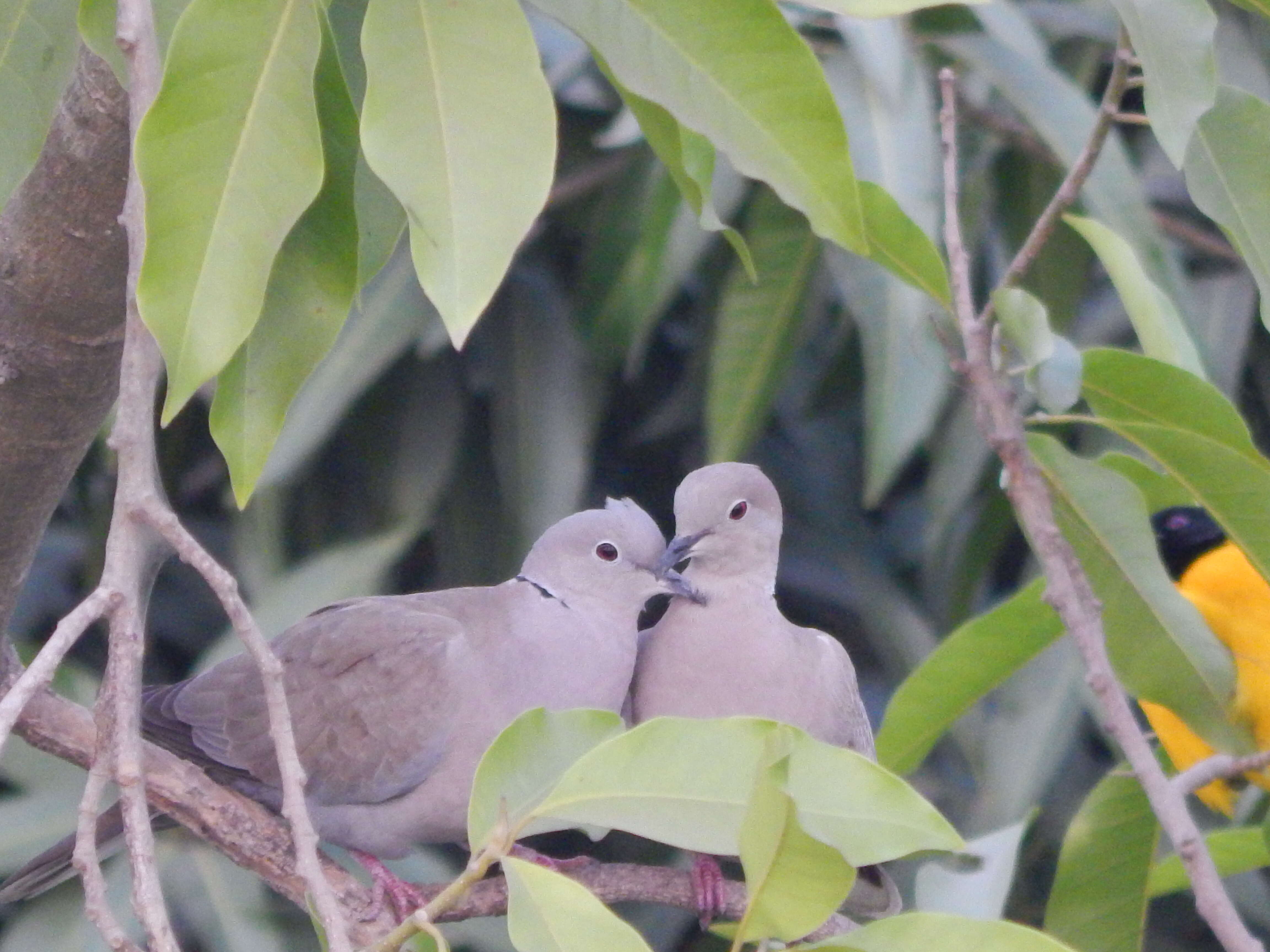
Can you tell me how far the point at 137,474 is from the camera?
740mm

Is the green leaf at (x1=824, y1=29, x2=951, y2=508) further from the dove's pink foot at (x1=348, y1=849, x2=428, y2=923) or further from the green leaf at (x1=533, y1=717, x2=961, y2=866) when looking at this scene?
the green leaf at (x1=533, y1=717, x2=961, y2=866)

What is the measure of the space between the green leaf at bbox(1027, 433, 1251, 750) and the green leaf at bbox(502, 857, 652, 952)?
1.76 ft

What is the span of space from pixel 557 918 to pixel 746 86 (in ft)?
1.42

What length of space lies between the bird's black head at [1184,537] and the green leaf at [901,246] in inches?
46.6

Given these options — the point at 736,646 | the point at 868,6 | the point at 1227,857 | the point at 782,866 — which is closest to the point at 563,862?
the point at 736,646

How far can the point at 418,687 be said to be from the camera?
137 centimetres

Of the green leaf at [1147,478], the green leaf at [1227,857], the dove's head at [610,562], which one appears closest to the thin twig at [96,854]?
the dove's head at [610,562]

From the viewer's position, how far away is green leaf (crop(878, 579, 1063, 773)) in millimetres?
1243

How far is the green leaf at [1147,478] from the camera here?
1188 mm

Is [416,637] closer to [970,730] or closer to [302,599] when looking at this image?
[302,599]

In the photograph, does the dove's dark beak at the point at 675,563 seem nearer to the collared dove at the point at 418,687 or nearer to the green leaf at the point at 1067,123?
the collared dove at the point at 418,687

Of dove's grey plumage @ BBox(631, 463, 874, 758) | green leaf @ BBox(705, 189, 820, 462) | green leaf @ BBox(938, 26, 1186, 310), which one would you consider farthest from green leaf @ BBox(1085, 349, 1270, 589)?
green leaf @ BBox(938, 26, 1186, 310)

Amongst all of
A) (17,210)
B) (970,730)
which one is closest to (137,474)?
(17,210)

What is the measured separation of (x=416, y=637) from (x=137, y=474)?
0.67 m
